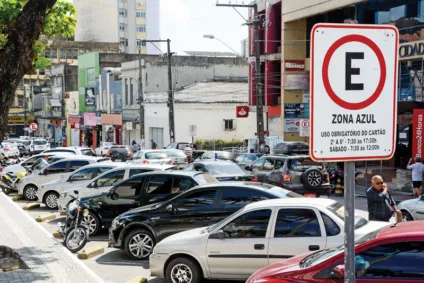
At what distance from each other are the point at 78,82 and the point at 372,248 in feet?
222

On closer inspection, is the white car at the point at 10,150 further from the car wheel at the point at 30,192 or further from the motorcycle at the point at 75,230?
the motorcycle at the point at 75,230

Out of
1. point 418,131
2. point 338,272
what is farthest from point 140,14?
point 338,272

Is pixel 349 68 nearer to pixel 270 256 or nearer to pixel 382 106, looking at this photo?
pixel 382 106

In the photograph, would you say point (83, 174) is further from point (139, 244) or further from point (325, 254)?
point (325, 254)

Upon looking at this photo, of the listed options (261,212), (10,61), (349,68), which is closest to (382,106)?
(349,68)

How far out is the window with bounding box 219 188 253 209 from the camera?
461 inches

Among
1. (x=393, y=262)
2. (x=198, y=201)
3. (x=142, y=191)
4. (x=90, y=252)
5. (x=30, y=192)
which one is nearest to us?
(x=393, y=262)

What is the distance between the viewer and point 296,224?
9195mm

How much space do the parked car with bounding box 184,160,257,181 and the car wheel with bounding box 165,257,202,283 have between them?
939 centimetres

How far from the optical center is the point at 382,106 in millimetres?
3525

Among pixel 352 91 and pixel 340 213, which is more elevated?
pixel 352 91

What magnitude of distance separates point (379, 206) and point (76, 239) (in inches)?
255

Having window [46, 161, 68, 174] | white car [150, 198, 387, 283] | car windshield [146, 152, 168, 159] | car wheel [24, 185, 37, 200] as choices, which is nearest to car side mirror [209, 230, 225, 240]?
white car [150, 198, 387, 283]

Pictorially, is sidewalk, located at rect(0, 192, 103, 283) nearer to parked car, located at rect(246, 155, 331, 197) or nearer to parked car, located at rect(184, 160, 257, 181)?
parked car, located at rect(184, 160, 257, 181)
